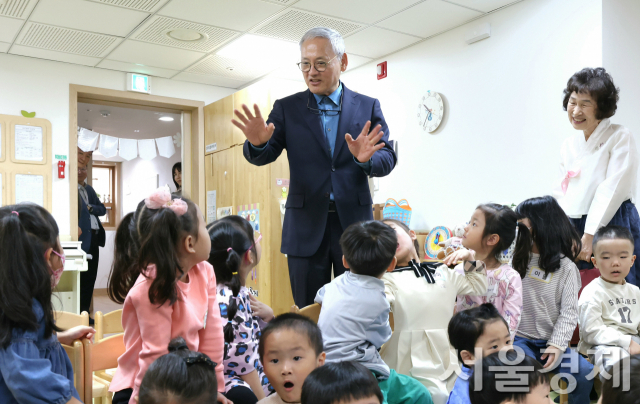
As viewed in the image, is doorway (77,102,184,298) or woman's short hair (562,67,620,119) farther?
doorway (77,102,184,298)

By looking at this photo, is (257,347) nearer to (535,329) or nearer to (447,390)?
(447,390)

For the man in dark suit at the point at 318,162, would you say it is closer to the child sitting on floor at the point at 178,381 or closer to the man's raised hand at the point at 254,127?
the man's raised hand at the point at 254,127

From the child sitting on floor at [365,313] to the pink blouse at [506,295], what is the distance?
0.53 meters

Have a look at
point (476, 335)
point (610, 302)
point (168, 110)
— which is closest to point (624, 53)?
point (610, 302)

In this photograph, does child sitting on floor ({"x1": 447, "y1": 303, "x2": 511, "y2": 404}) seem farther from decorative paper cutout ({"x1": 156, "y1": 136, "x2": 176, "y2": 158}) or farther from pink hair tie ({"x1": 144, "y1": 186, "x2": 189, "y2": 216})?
decorative paper cutout ({"x1": 156, "y1": 136, "x2": 176, "y2": 158})

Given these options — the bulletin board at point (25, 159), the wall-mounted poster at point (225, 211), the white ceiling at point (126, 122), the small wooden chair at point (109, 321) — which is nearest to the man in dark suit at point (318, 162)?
the small wooden chair at point (109, 321)

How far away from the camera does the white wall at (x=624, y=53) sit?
11.1 ft

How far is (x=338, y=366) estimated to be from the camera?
126 centimetres

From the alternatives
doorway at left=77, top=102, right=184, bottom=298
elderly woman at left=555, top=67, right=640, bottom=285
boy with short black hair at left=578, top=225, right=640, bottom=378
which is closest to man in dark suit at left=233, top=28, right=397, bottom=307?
boy with short black hair at left=578, top=225, right=640, bottom=378

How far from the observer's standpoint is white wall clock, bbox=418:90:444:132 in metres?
4.43

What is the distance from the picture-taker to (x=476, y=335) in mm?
1669

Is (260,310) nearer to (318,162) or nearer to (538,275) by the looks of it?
(318,162)

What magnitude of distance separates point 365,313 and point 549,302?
Result: 945mm

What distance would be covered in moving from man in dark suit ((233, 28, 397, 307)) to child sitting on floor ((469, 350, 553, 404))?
71 cm
